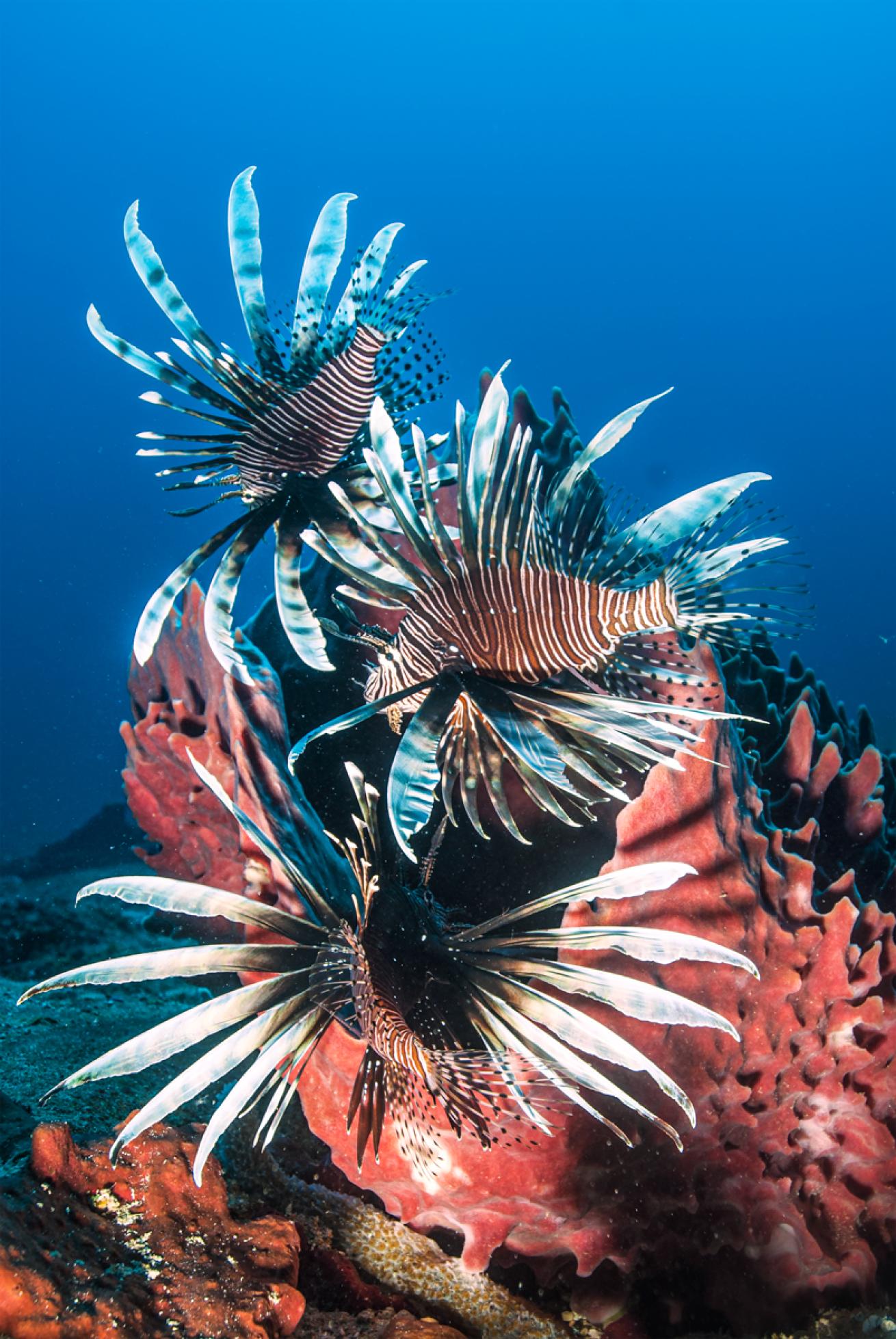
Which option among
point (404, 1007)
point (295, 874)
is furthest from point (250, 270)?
point (404, 1007)

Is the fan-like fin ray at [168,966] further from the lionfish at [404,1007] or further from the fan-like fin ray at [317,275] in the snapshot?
the fan-like fin ray at [317,275]

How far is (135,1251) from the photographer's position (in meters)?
1.56

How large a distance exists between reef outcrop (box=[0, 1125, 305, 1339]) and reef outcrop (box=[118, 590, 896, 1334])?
1.00ft

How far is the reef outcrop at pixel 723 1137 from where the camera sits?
1.86 m

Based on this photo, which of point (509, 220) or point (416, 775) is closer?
point (416, 775)

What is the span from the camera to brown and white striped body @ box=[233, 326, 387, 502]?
310 cm

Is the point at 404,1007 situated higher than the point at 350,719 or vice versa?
the point at 350,719

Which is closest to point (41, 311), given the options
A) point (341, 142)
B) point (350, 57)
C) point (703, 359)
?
point (341, 142)

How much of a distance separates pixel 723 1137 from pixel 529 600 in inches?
57.9

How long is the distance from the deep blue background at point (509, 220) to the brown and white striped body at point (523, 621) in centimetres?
6499

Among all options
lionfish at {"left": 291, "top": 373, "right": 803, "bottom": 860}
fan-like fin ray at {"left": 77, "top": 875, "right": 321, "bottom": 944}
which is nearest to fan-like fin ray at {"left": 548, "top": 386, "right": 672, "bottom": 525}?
lionfish at {"left": 291, "top": 373, "right": 803, "bottom": 860}

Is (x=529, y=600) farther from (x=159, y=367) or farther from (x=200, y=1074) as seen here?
(x=159, y=367)

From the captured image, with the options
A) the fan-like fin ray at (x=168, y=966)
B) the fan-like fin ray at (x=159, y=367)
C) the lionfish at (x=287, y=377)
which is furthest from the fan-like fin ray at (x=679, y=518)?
the fan-like fin ray at (x=159, y=367)

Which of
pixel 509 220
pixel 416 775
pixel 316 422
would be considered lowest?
pixel 416 775
